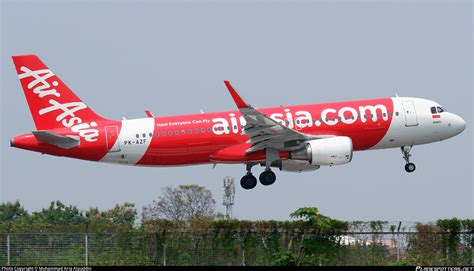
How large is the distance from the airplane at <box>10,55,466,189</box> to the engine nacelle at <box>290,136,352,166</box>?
6 centimetres

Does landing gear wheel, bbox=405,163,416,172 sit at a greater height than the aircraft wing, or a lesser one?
lesser

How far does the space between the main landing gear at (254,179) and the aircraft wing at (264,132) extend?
191 cm

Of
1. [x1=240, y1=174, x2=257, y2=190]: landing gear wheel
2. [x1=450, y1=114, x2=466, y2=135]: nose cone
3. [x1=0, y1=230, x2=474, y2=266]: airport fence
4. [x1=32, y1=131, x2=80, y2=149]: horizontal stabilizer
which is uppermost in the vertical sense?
[x1=450, y1=114, x2=466, y2=135]: nose cone

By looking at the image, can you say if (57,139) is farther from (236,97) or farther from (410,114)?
(410,114)

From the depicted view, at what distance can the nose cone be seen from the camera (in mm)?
75312

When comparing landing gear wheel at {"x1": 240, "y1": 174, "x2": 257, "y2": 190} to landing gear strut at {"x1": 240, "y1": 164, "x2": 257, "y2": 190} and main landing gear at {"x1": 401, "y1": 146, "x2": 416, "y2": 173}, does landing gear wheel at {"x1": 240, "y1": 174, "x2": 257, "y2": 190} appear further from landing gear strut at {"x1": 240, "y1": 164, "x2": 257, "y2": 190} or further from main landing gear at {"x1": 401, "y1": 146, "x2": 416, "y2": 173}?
main landing gear at {"x1": 401, "y1": 146, "x2": 416, "y2": 173}

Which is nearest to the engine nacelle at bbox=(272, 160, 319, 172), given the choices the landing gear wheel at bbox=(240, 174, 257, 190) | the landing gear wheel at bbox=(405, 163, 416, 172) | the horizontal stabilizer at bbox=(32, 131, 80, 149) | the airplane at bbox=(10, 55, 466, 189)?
the airplane at bbox=(10, 55, 466, 189)

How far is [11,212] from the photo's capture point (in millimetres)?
94438

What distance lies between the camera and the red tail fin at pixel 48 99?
72438 millimetres

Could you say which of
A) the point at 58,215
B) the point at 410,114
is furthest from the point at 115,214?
the point at 410,114

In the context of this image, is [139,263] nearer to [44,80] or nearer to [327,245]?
[327,245]

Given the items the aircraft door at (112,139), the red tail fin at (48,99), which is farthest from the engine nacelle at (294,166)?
the red tail fin at (48,99)

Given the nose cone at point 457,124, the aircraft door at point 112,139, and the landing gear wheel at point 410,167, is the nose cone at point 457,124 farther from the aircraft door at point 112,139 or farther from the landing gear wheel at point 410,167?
the aircraft door at point 112,139

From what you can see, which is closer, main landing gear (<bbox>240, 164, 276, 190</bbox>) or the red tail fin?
the red tail fin
